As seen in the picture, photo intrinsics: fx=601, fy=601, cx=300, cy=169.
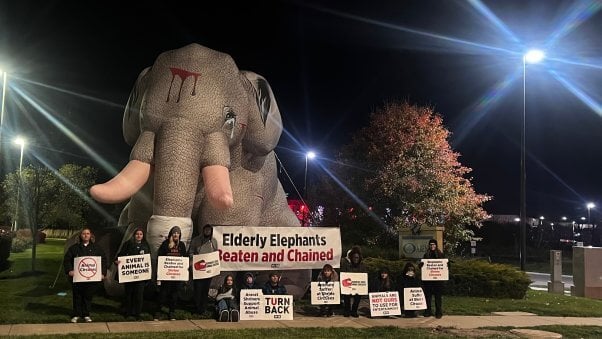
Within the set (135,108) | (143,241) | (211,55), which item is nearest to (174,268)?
(143,241)

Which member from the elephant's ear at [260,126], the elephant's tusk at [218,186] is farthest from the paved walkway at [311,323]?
the elephant's ear at [260,126]

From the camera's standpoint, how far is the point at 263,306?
411 inches

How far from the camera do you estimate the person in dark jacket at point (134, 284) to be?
9617mm

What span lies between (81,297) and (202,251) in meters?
2.07

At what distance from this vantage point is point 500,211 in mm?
71812

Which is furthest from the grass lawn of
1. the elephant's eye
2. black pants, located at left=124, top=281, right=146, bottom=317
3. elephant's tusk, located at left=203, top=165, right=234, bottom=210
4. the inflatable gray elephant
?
the elephant's eye

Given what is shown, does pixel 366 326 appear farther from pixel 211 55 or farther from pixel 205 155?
pixel 211 55

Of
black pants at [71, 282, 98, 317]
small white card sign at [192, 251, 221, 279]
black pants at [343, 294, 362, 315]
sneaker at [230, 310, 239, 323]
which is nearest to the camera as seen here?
black pants at [71, 282, 98, 317]

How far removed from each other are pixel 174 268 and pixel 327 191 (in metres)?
17.1

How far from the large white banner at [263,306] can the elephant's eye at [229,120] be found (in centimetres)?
277

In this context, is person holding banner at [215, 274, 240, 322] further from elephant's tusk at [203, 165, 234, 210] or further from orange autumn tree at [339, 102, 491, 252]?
orange autumn tree at [339, 102, 491, 252]

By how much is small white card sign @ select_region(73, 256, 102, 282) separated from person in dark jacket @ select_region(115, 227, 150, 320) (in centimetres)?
33

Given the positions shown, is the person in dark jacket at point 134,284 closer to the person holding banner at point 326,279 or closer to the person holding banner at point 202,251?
the person holding banner at point 202,251

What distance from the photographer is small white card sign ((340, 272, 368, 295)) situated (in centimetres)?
1122
